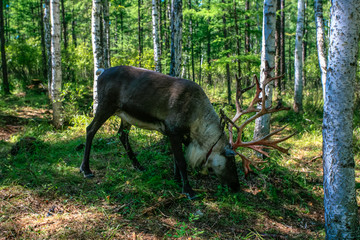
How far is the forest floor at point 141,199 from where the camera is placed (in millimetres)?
3309

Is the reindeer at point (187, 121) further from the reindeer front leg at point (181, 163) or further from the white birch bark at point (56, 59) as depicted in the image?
the white birch bark at point (56, 59)

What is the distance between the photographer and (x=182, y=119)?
4.27 meters

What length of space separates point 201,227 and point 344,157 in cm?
180

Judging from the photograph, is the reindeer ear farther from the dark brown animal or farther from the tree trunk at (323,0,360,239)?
the tree trunk at (323,0,360,239)

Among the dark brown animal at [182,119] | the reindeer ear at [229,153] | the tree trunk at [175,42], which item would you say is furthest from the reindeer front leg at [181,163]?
the tree trunk at [175,42]

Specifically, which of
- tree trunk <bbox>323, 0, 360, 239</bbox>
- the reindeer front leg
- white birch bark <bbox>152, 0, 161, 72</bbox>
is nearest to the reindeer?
the reindeer front leg

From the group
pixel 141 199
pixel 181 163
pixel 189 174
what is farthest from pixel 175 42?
pixel 141 199

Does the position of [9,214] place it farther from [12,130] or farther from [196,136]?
[12,130]

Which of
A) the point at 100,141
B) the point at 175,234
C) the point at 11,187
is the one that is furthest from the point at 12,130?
the point at 175,234

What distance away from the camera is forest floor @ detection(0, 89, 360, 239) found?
3.31 m

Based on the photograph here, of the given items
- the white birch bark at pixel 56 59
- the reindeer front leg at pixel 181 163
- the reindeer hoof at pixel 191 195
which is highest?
the white birch bark at pixel 56 59

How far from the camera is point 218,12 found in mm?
10398

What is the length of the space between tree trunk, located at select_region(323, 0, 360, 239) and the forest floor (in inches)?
25.7

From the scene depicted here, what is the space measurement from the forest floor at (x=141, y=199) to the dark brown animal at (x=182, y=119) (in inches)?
15.0
